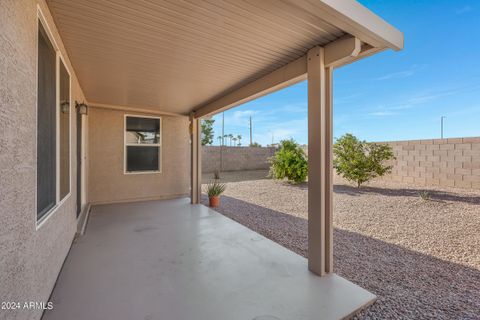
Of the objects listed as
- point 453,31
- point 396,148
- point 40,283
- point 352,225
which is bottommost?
point 352,225

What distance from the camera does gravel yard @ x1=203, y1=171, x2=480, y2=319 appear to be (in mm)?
2129

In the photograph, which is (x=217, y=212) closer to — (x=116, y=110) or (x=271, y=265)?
(x=271, y=265)

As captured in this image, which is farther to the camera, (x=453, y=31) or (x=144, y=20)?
(x=453, y=31)

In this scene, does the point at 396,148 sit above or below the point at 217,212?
above

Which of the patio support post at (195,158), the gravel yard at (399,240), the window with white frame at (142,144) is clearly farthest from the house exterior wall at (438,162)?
the window with white frame at (142,144)

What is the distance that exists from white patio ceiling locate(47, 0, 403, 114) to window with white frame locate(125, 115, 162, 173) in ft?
8.22

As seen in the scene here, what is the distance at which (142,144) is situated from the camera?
632 cm

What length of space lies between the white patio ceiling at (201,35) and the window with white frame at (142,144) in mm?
2507

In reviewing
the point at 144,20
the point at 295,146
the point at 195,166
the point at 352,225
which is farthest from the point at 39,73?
the point at 295,146

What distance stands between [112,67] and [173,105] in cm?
231

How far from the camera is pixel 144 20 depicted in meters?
2.13

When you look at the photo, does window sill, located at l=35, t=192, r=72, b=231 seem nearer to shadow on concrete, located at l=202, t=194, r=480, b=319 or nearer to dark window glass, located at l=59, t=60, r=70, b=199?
dark window glass, located at l=59, t=60, r=70, b=199

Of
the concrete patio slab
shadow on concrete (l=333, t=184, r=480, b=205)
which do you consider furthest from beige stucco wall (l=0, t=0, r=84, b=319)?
shadow on concrete (l=333, t=184, r=480, b=205)

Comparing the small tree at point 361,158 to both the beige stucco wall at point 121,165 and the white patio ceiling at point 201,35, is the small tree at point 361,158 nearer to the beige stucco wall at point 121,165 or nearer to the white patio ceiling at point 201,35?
the beige stucco wall at point 121,165
